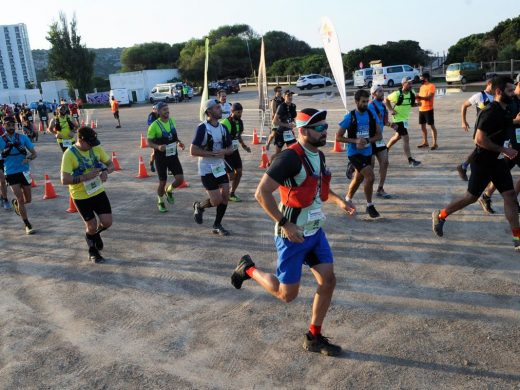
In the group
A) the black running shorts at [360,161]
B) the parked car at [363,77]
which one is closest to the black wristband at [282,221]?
the black running shorts at [360,161]

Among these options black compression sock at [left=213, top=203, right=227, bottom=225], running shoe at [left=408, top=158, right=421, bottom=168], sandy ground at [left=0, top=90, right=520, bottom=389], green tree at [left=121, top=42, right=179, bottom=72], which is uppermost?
green tree at [left=121, top=42, right=179, bottom=72]

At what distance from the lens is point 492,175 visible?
19.0 feet

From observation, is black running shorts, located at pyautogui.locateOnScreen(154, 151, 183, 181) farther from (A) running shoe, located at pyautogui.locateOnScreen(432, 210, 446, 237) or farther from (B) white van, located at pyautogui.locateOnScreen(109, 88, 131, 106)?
(B) white van, located at pyautogui.locateOnScreen(109, 88, 131, 106)

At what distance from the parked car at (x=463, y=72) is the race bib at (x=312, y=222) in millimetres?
36086

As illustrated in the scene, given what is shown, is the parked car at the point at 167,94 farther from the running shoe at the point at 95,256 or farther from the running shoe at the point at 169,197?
the running shoe at the point at 95,256

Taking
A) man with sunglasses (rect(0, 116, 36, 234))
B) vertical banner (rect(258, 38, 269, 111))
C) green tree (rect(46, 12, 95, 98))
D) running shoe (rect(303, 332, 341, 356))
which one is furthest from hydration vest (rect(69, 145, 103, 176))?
green tree (rect(46, 12, 95, 98))

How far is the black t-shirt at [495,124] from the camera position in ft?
18.4

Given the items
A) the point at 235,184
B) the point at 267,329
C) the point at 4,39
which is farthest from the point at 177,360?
the point at 4,39

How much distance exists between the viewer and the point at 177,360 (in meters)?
4.16

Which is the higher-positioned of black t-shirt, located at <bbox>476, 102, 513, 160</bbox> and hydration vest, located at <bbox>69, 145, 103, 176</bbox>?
black t-shirt, located at <bbox>476, 102, 513, 160</bbox>

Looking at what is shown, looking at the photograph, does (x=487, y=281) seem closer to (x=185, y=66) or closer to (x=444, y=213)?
(x=444, y=213)

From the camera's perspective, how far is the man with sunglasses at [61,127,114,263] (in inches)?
245

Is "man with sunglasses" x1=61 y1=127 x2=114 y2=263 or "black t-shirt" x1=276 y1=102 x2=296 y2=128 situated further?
"black t-shirt" x1=276 y1=102 x2=296 y2=128

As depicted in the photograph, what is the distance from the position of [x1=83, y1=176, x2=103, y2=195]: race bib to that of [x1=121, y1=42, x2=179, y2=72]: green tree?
85.1 m
